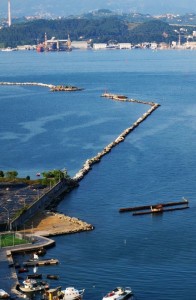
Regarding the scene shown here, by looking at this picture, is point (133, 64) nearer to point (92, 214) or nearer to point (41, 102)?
point (41, 102)

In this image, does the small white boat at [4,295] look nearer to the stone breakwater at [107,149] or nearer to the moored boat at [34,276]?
the moored boat at [34,276]

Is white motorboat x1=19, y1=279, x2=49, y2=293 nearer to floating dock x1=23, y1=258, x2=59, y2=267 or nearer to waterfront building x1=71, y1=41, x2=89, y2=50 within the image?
floating dock x1=23, y1=258, x2=59, y2=267

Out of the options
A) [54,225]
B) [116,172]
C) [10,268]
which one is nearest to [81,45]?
[116,172]

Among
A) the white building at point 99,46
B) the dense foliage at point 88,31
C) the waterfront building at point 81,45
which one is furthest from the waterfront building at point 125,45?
the waterfront building at point 81,45

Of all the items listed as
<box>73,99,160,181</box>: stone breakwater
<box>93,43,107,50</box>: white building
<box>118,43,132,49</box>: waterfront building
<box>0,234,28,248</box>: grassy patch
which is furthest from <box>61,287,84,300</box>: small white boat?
<box>118,43,132,49</box>: waterfront building

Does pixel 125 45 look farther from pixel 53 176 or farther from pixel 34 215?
pixel 34 215

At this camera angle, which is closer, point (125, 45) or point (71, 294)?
point (71, 294)

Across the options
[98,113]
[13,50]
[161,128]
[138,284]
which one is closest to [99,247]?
[138,284]
